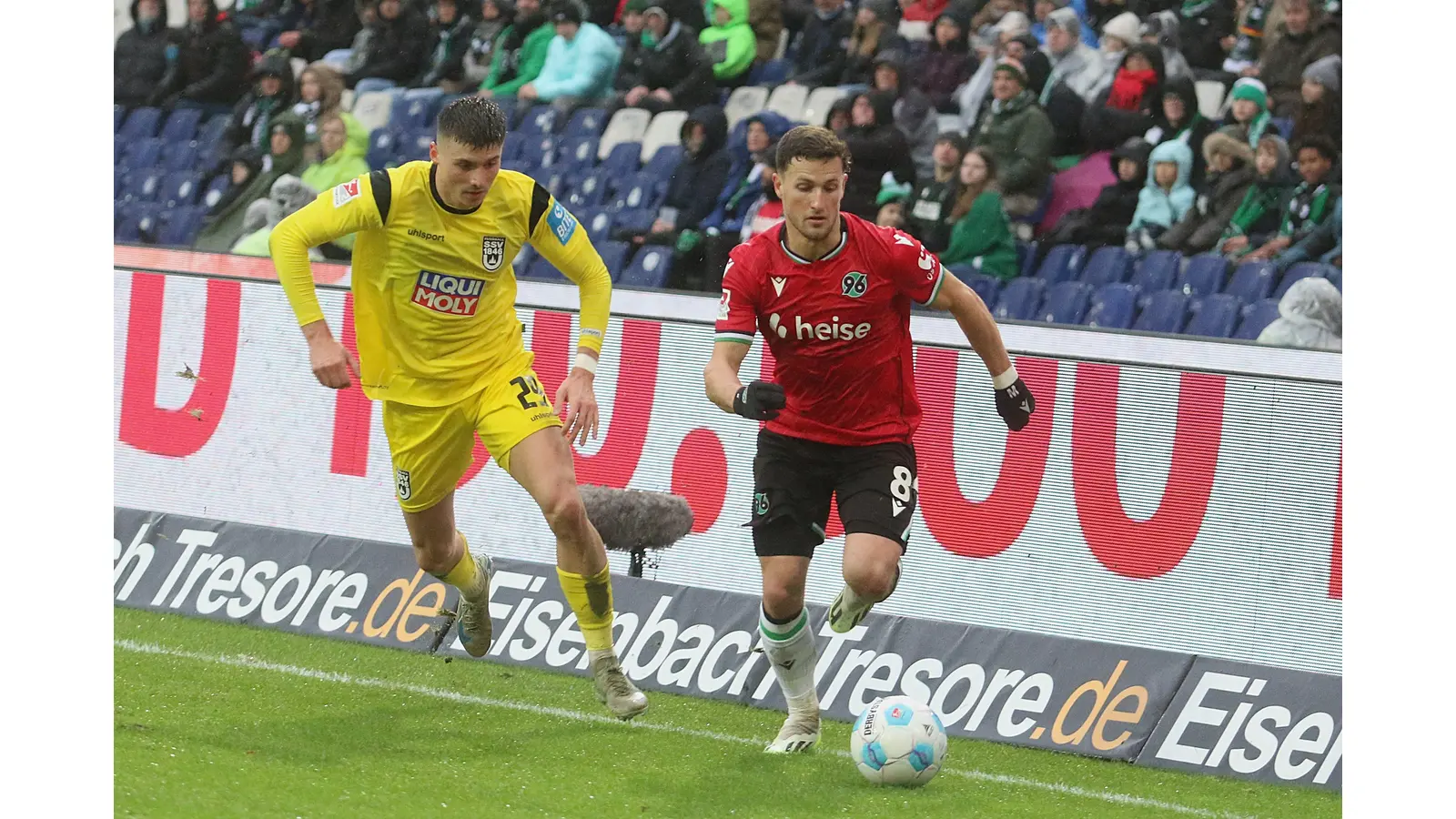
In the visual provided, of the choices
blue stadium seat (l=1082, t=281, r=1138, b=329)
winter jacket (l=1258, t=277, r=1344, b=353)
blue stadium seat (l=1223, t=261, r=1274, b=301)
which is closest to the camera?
winter jacket (l=1258, t=277, r=1344, b=353)

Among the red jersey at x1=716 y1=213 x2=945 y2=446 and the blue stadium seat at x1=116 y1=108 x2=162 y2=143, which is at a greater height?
the red jersey at x1=716 y1=213 x2=945 y2=446

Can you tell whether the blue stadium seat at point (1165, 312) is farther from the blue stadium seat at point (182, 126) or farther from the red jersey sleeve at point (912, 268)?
the blue stadium seat at point (182, 126)

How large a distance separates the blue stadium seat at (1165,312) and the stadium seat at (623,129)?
360 centimetres

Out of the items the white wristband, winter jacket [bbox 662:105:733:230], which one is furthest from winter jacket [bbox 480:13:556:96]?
the white wristband

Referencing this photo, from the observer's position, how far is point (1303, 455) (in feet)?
20.8

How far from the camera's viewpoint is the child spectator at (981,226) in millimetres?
8766

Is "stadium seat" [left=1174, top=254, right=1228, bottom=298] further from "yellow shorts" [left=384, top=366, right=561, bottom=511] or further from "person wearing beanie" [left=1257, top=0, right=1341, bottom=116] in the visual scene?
"yellow shorts" [left=384, top=366, right=561, bottom=511]

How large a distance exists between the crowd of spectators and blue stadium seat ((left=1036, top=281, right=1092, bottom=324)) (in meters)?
0.30

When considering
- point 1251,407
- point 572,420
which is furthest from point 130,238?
point 1251,407

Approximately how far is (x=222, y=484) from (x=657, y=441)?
8.51ft

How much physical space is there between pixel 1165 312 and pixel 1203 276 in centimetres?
30

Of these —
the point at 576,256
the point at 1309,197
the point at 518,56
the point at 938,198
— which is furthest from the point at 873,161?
the point at 576,256

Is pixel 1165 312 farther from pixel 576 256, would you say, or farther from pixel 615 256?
pixel 576 256

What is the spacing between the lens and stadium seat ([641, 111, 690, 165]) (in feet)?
33.4
